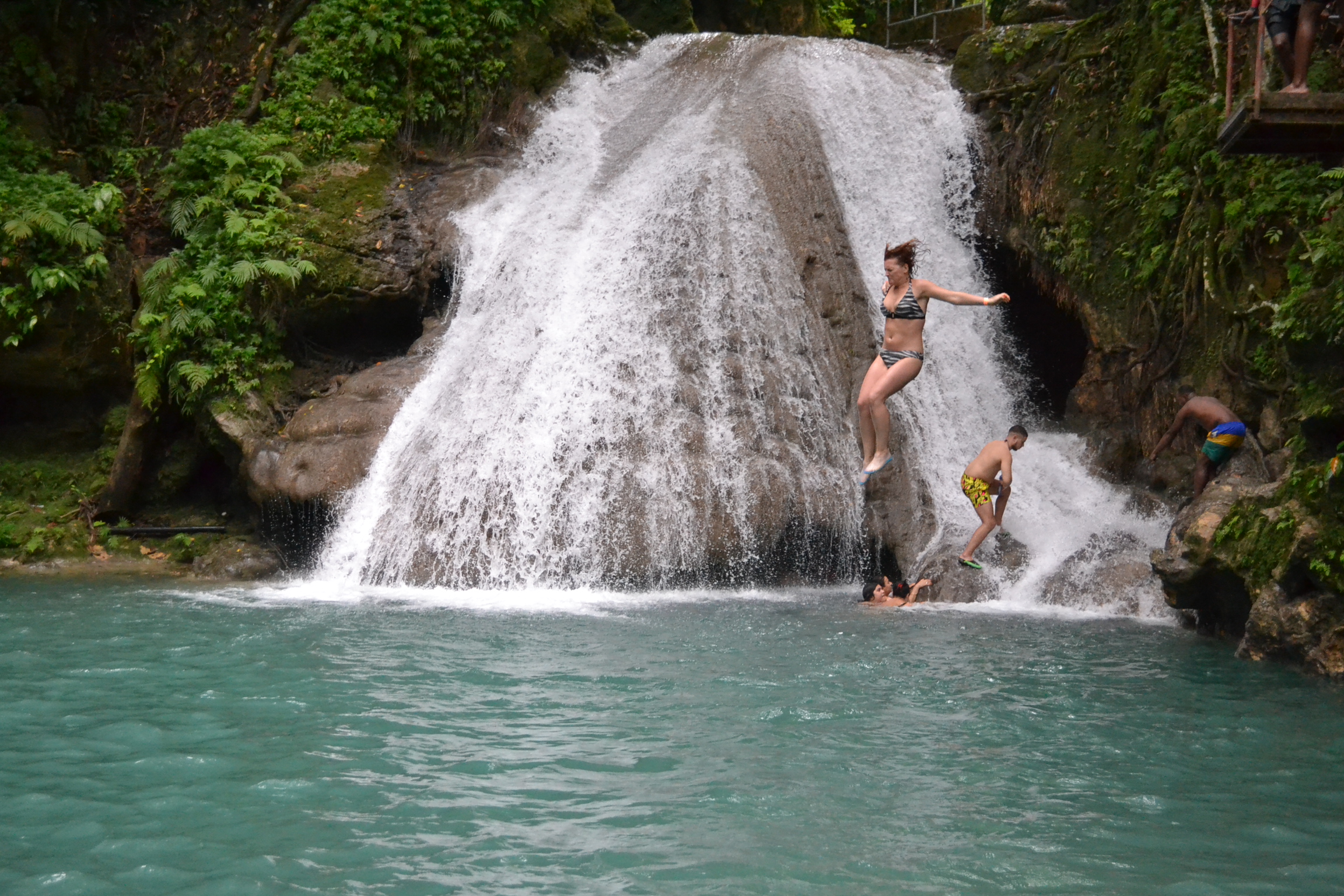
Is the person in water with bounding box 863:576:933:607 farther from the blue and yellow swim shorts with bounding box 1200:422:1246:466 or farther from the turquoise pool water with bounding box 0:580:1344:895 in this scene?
the blue and yellow swim shorts with bounding box 1200:422:1246:466

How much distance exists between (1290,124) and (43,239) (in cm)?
1259

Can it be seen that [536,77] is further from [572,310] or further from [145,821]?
[145,821]

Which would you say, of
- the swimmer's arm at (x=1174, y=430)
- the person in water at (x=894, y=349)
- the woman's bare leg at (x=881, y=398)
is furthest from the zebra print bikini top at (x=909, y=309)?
the swimmer's arm at (x=1174, y=430)

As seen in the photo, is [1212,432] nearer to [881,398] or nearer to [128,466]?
[881,398]

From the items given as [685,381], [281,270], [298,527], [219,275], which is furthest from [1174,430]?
[219,275]

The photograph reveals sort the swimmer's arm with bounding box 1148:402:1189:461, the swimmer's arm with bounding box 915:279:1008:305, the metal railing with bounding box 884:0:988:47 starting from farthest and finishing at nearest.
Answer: the metal railing with bounding box 884:0:988:47
the swimmer's arm with bounding box 1148:402:1189:461
the swimmer's arm with bounding box 915:279:1008:305

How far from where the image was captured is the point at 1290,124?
7250 mm

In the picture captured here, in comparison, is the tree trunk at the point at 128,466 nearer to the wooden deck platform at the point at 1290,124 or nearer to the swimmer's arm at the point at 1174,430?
the swimmer's arm at the point at 1174,430

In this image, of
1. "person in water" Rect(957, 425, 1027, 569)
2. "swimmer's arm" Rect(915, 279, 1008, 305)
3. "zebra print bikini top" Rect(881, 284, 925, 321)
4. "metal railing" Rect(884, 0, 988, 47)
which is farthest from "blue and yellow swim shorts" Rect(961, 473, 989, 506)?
"metal railing" Rect(884, 0, 988, 47)

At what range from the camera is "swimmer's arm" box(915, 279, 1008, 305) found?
8.80 meters

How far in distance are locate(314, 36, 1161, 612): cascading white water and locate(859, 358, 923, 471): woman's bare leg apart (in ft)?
5.40

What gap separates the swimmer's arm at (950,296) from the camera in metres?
8.80

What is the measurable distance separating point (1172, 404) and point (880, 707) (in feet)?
23.9

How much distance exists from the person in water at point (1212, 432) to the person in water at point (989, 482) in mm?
1527
